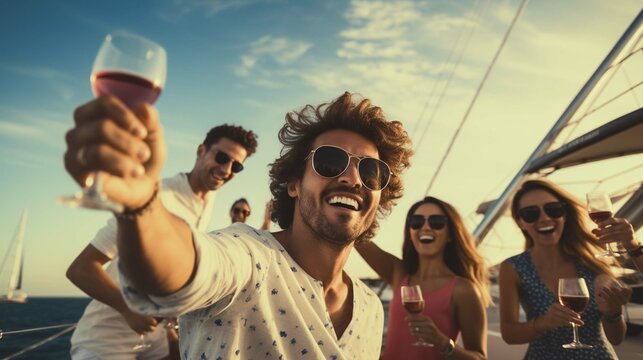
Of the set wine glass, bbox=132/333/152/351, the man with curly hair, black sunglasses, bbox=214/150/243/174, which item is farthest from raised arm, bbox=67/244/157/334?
black sunglasses, bbox=214/150/243/174

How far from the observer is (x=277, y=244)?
1.90m

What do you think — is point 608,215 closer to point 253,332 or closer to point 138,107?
point 253,332

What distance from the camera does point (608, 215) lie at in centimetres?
314

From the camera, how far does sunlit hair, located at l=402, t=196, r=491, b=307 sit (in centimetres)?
361

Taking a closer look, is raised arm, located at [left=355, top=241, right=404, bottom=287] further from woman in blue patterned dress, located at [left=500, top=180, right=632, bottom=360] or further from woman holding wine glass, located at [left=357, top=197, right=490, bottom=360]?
woman in blue patterned dress, located at [left=500, top=180, right=632, bottom=360]

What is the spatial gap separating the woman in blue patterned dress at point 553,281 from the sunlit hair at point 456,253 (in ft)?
0.96

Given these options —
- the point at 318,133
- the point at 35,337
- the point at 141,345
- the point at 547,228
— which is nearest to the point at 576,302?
the point at 547,228

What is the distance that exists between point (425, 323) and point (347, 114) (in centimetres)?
157

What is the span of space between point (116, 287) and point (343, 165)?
1560 millimetres

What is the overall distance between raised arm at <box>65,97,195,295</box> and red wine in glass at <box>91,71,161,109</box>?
0.28 ft

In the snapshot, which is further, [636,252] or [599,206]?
[599,206]

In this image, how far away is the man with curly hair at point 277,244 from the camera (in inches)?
34.3

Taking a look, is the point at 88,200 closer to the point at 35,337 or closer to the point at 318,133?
the point at 318,133

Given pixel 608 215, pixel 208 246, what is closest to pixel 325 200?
pixel 208 246
